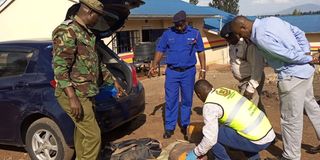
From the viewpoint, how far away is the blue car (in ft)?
14.3

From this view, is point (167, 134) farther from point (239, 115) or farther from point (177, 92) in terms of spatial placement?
point (239, 115)

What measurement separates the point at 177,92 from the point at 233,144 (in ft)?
6.00

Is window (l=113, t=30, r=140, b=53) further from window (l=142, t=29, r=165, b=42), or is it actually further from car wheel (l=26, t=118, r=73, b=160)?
car wheel (l=26, t=118, r=73, b=160)

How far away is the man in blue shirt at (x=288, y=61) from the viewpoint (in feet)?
12.3

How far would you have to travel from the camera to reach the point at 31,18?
52.2 ft

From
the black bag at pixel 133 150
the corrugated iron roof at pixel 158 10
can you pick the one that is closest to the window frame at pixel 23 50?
the black bag at pixel 133 150

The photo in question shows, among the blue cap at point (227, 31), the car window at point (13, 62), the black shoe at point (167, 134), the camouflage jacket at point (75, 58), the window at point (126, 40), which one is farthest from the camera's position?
the window at point (126, 40)

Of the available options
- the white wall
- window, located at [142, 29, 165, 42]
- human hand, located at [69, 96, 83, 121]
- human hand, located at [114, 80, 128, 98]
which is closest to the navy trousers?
human hand, located at [114, 80, 128, 98]

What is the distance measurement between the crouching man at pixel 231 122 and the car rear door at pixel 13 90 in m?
2.22

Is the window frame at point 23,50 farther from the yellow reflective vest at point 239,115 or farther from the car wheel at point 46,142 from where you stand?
the yellow reflective vest at point 239,115

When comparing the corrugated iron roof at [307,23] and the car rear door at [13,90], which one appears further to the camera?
the corrugated iron roof at [307,23]

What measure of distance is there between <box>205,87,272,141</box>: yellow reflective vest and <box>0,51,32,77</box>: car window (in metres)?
2.48

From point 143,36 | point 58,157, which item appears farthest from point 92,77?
point 143,36

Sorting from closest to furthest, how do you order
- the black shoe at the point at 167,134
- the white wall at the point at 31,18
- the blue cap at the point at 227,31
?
the blue cap at the point at 227,31 → the black shoe at the point at 167,134 → the white wall at the point at 31,18
